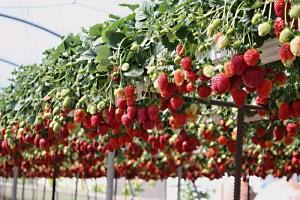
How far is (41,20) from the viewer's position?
22.9 ft

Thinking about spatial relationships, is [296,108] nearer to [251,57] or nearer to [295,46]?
[251,57]

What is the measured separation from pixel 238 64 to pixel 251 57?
0.05m

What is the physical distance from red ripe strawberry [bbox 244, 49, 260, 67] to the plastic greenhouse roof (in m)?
3.78

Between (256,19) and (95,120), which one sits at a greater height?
(256,19)

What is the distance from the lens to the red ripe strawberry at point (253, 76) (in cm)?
176

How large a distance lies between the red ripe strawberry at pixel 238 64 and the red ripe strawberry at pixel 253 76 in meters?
0.02

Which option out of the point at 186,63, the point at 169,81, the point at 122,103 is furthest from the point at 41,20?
the point at 186,63

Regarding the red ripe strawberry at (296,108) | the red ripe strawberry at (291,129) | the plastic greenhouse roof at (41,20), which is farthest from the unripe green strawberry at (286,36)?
the plastic greenhouse roof at (41,20)

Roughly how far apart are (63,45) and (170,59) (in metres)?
1.03

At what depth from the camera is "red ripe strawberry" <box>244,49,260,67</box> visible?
173cm

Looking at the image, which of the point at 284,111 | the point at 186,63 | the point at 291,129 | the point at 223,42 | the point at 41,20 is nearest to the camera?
the point at 223,42

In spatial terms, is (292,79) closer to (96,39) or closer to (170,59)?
(170,59)

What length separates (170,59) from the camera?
8.23 feet

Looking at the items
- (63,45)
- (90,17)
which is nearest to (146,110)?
(63,45)
